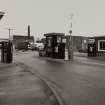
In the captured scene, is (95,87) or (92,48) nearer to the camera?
(95,87)

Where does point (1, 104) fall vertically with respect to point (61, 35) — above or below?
below

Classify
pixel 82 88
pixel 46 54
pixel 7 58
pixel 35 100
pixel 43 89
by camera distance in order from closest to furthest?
pixel 35 100 < pixel 43 89 < pixel 82 88 < pixel 7 58 < pixel 46 54

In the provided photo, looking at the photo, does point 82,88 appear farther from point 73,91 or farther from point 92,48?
point 92,48

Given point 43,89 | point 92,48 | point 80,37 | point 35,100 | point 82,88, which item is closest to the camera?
point 35,100

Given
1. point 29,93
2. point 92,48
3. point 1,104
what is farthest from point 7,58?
point 92,48

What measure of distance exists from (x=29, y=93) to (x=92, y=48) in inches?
1147

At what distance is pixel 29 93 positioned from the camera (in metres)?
8.66

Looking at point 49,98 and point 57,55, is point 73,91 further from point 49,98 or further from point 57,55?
point 57,55

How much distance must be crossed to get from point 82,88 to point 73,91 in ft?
2.60

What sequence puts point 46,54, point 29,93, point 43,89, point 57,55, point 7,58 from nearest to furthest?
1. point 29,93
2. point 43,89
3. point 7,58
4. point 57,55
5. point 46,54

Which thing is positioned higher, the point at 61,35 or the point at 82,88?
the point at 61,35

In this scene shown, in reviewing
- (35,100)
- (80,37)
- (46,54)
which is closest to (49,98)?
(35,100)

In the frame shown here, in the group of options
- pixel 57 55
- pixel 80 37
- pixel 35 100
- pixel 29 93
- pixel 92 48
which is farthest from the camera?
pixel 80 37

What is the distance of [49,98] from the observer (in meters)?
7.89
